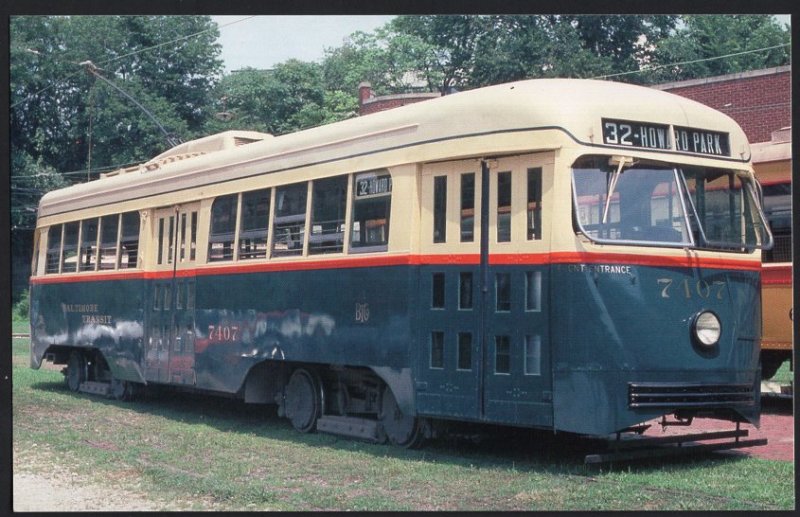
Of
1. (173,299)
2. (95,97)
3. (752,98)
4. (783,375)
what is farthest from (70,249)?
(752,98)

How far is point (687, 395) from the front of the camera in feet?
34.2

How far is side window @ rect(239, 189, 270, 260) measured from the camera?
13.8 meters

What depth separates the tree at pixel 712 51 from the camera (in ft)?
63.9

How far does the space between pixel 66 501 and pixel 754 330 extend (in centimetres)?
640

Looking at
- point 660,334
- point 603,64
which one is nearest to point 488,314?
point 660,334

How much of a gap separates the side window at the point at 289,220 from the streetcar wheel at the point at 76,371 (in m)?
7.13

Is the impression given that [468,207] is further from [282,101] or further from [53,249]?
[282,101]

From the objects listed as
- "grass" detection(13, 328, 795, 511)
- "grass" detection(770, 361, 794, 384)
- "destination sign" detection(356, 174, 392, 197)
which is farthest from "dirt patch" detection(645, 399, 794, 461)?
"destination sign" detection(356, 174, 392, 197)

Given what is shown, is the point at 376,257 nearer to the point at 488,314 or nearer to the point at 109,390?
the point at 488,314

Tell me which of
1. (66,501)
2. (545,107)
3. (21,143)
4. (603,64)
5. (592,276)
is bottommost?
(66,501)

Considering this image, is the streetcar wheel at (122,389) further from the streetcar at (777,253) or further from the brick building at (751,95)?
the streetcar at (777,253)

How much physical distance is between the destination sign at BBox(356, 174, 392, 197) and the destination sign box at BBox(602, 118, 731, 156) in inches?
94.7

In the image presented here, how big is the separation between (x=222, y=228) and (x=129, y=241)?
2953 millimetres

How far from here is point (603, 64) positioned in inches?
813
